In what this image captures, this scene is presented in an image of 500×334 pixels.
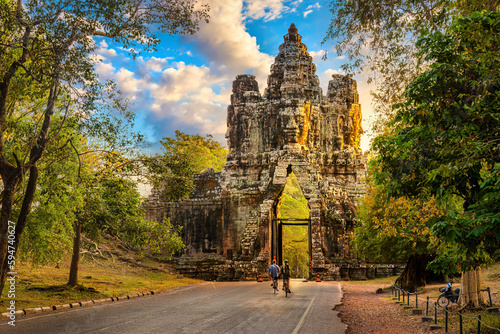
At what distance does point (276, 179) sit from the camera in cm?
3222

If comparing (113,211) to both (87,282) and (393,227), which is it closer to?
(87,282)

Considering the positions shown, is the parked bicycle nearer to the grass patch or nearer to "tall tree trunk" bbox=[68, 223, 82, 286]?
the grass patch

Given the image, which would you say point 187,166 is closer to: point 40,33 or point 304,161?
point 40,33

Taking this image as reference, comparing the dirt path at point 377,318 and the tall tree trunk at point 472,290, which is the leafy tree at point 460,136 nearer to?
the dirt path at point 377,318

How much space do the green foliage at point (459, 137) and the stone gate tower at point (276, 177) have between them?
2141cm

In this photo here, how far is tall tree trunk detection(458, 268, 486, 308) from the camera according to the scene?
40.3 ft

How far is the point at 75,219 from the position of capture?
16375mm

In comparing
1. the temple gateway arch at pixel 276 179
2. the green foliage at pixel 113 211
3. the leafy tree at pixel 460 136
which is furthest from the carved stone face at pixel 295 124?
the leafy tree at pixel 460 136

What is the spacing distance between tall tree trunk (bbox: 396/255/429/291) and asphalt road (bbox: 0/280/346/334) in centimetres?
716

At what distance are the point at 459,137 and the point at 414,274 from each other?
15.5 metres

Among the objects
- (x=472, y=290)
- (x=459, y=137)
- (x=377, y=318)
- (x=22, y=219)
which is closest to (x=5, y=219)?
(x=22, y=219)

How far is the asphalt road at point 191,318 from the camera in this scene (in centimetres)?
955

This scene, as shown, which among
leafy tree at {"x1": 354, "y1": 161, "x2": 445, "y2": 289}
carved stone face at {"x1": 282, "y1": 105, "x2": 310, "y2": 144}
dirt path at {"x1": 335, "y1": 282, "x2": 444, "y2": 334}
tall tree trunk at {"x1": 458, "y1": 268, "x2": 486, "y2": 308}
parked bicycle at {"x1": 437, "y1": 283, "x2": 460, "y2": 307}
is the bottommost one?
dirt path at {"x1": 335, "y1": 282, "x2": 444, "y2": 334}

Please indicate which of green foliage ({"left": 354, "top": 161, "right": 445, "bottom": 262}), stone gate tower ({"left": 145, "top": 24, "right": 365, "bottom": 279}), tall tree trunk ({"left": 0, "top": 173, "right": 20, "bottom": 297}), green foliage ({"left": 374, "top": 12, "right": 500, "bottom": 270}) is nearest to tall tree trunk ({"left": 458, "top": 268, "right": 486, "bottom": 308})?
green foliage ({"left": 354, "top": 161, "right": 445, "bottom": 262})
